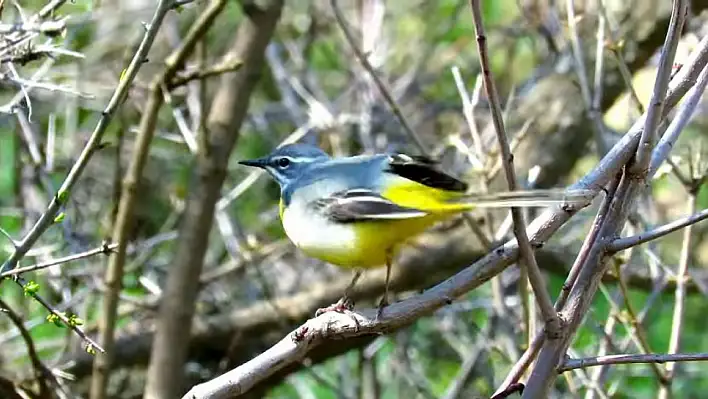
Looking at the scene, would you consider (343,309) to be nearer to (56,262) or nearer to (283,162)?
(283,162)

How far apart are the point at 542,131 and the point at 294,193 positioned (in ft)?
6.35

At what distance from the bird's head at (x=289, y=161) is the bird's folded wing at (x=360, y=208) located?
0.35 m

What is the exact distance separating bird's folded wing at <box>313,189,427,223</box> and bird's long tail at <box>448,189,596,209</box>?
10.2 inches

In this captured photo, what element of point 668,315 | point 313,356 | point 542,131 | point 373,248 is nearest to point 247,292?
point 313,356

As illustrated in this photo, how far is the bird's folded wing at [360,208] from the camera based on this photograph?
89.3 inches

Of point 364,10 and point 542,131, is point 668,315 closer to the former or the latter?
point 542,131

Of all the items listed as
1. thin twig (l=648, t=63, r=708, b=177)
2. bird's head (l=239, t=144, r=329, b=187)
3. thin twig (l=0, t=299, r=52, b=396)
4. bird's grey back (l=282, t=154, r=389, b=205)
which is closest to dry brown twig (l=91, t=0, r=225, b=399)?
thin twig (l=0, t=299, r=52, b=396)

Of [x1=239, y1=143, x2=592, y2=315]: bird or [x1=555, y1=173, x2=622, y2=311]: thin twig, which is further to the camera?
[x1=239, y1=143, x2=592, y2=315]: bird

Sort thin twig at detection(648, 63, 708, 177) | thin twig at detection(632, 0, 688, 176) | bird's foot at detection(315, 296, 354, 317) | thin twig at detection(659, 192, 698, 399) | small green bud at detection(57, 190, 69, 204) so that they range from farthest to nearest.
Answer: thin twig at detection(659, 192, 698, 399) → bird's foot at detection(315, 296, 354, 317) → small green bud at detection(57, 190, 69, 204) → thin twig at detection(648, 63, 708, 177) → thin twig at detection(632, 0, 688, 176)

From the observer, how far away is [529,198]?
173 cm

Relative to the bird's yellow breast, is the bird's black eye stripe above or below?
above

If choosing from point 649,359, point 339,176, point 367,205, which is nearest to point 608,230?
point 649,359

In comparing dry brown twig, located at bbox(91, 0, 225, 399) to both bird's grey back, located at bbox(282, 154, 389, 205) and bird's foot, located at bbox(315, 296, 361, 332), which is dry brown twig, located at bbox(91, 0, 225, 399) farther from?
bird's foot, located at bbox(315, 296, 361, 332)

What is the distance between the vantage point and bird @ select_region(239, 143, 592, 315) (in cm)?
222
